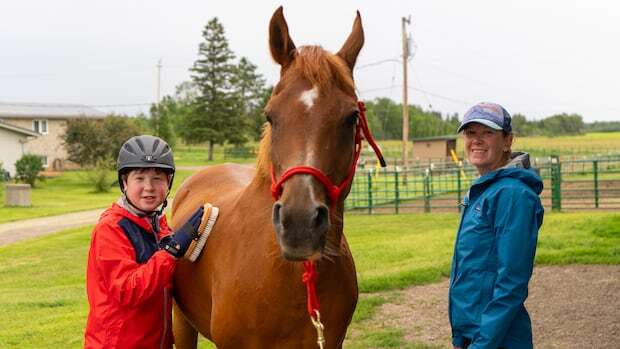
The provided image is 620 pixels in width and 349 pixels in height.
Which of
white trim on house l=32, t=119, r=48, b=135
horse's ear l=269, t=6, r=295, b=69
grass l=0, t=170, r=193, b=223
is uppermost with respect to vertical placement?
white trim on house l=32, t=119, r=48, b=135

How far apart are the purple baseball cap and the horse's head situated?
592 millimetres

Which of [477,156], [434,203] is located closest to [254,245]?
[477,156]

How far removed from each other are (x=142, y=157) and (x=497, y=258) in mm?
1815

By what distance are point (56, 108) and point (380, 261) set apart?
53713 mm

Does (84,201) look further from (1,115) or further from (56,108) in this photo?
(56,108)

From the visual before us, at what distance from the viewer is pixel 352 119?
8.00 ft

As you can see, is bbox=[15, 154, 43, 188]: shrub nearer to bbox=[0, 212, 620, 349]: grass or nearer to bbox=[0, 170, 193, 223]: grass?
bbox=[0, 170, 193, 223]: grass

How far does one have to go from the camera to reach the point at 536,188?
2600mm

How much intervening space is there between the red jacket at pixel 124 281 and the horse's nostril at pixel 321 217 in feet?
3.47

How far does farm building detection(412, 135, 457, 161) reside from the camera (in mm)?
42812

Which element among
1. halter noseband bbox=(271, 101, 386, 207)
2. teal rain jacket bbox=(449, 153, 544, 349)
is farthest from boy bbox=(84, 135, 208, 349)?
teal rain jacket bbox=(449, 153, 544, 349)

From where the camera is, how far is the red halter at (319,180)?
220 centimetres

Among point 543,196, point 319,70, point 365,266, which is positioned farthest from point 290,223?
point 543,196

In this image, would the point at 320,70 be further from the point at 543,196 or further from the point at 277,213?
the point at 543,196
